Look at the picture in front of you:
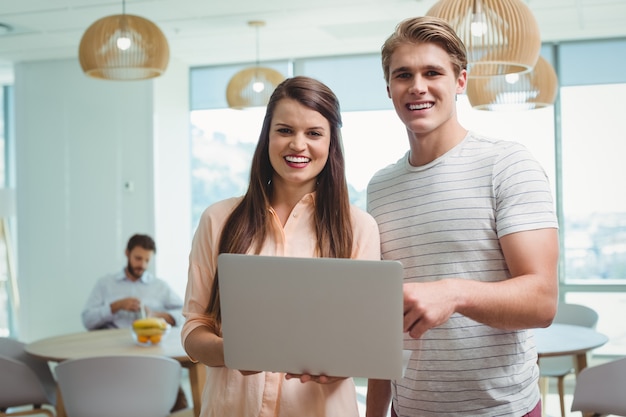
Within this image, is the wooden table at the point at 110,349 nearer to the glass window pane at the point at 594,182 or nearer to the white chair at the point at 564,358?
the white chair at the point at 564,358

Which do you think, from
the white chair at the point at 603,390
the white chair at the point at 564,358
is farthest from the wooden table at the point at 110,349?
the white chair at the point at 564,358

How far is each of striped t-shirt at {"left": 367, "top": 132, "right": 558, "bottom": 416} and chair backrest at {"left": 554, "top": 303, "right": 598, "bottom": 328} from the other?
11.8 ft

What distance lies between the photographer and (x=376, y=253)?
6.55 ft

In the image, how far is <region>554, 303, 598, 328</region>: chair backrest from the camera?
536cm

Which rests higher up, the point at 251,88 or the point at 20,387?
the point at 251,88

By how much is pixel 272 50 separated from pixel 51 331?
336 centimetres

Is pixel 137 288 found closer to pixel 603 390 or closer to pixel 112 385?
pixel 112 385

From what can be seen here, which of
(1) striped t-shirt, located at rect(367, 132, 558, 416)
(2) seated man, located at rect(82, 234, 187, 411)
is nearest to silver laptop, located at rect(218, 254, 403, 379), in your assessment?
(1) striped t-shirt, located at rect(367, 132, 558, 416)

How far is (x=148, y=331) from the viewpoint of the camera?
176 inches

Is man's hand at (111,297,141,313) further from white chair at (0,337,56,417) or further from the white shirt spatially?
white chair at (0,337,56,417)

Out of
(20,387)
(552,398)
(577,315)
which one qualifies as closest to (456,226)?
(20,387)

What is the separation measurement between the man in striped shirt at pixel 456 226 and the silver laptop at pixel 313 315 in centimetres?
30

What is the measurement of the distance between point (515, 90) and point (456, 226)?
341cm

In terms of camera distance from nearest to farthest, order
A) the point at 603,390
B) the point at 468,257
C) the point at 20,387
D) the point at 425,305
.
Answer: the point at 425,305
the point at 468,257
the point at 603,390
the point at 20,387
